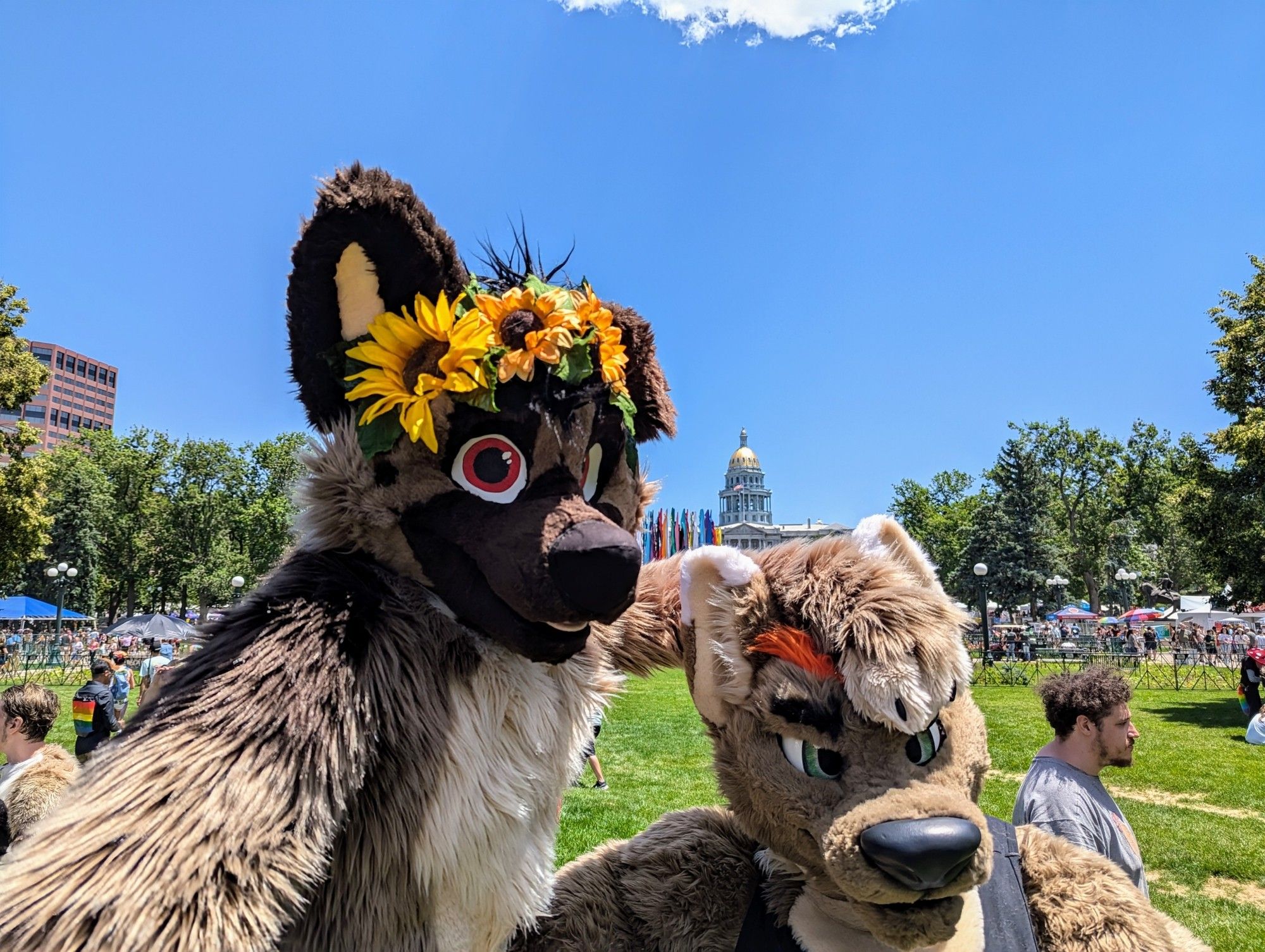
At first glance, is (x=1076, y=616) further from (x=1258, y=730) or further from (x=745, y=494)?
(x=745, y=494)

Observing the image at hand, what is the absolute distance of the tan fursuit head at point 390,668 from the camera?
1.32 meters

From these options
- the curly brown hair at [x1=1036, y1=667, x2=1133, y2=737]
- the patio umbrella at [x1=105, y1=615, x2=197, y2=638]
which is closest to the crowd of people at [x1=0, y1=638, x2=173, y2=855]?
the curly brown hair at [x1=1036, y1=667, x2=1133, y2=737]

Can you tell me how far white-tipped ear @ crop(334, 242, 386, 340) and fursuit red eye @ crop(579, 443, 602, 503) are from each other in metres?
0.60

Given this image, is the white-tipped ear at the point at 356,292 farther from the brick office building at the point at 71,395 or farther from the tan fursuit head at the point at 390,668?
the brick office building at the point at 71,395

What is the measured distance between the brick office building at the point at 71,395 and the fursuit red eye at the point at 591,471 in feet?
391

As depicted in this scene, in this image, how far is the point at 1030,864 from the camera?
201 cm

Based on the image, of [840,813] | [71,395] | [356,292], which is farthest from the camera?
[71,395]

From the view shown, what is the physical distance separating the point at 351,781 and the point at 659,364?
1339mm

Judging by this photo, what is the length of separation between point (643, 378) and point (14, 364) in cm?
2421

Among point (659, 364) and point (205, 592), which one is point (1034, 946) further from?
point (205, 592)

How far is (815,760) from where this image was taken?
5.93 ft

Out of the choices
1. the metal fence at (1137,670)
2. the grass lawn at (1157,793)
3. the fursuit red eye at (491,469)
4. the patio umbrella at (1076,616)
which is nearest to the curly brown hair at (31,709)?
the grass lawn at (1157,793)

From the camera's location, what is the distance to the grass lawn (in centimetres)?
648

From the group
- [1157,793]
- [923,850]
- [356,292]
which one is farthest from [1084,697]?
[1157,793]
